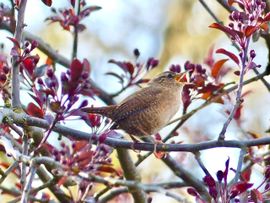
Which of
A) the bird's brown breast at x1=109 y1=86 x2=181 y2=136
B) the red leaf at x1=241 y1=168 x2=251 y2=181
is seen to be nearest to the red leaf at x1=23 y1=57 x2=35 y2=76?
the bird's brown breast at x1=109 y1=86 x2=181 y2=136

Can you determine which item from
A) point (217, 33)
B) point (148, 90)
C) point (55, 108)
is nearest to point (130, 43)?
point (217, 33)

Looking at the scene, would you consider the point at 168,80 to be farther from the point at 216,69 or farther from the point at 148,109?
the point at 216,69

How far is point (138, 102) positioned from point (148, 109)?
7 centimetres

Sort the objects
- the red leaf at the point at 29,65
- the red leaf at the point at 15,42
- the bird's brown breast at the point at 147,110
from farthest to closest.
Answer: the bird's brown breast at the point at 147,110 < the red leaf at the point at 29,65 < the red leaf at the point at 15,42

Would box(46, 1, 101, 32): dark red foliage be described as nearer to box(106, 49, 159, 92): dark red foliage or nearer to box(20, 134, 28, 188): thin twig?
box(106, 49, 159, 92): dark red foliage

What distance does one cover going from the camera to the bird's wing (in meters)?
3.54

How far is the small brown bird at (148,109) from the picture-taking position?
3.49 m

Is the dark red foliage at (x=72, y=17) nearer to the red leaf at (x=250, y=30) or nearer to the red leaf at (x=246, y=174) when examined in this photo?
the red leaf at (x=246, y=174)

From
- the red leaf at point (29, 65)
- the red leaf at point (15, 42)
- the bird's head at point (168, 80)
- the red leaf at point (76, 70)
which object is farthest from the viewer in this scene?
the bird's head at point (168, 80)

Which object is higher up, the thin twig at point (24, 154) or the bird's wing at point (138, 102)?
the bird's wing at point (138, 102)

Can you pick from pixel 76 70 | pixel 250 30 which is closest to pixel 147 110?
pixel 250 30

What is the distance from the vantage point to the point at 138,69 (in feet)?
12.6

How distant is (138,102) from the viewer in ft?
12.5

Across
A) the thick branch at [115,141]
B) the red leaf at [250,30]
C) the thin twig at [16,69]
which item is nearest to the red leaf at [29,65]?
the thin twig at [16,69]
